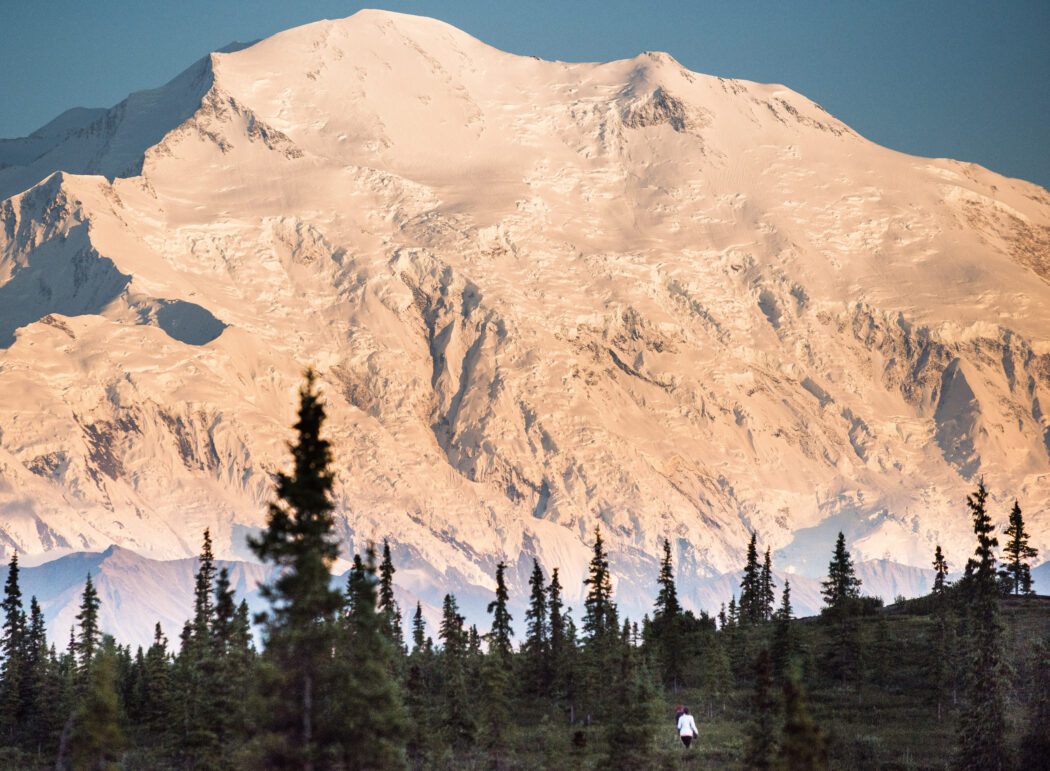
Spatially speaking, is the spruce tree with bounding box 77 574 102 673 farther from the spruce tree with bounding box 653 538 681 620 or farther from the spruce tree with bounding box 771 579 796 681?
the spruce tree with bounding box 771 579 796 681

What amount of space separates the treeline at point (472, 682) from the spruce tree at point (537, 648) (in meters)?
0.22

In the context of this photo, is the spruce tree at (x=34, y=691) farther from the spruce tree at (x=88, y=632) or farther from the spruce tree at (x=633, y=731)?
the spruce tree at (x=633, y=731)

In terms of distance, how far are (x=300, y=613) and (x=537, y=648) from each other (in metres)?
101

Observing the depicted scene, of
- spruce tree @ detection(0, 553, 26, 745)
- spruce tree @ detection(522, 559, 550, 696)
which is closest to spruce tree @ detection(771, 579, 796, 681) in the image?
spruce tree @ detection(522, 559, 550, 696)

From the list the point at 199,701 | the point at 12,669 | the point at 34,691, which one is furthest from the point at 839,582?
the point at 12,669

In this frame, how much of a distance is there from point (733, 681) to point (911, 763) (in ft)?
110

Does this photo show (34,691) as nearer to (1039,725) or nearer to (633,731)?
(633,731)

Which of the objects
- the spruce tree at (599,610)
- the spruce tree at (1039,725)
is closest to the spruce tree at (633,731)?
the spruce tree at (1039,725)

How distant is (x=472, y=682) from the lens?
152 meters

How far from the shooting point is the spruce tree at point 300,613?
66.6 meters

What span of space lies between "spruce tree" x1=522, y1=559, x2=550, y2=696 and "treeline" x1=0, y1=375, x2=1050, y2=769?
0.74ft

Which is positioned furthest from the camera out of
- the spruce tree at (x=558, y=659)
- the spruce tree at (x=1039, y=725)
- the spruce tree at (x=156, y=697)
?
the spruce tree at (x=558, y=659)

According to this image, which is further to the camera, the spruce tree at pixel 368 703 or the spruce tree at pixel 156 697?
the spruce tree at pixel 156 697

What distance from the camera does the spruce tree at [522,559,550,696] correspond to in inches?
6403
